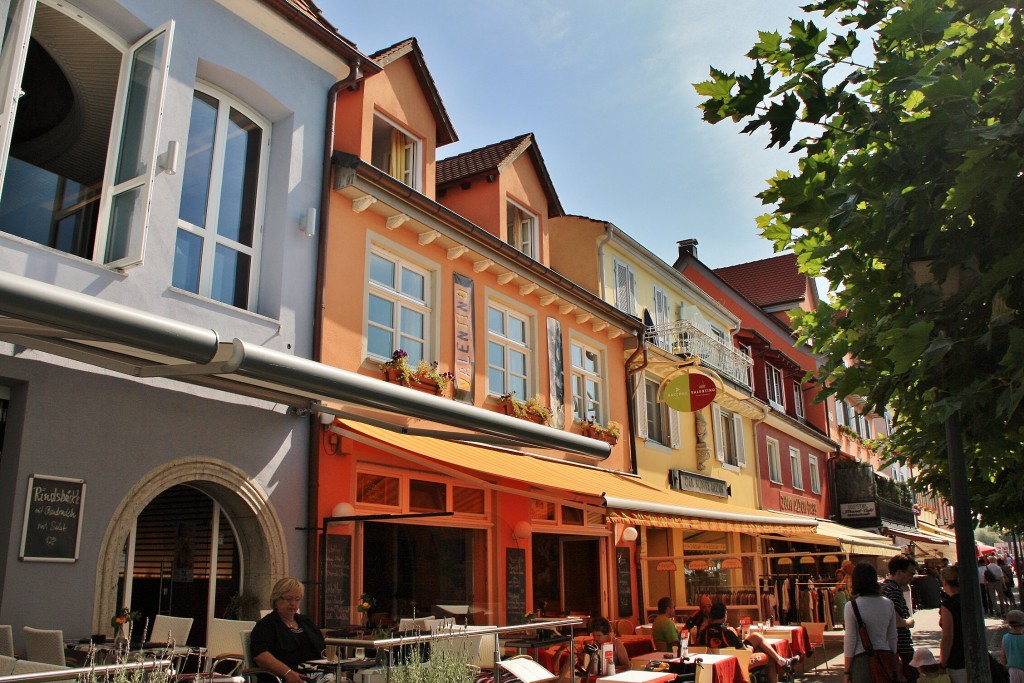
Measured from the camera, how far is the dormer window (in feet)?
39.5

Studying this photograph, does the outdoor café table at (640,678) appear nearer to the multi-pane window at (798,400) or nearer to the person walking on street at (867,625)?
the person walking on street at (867,625)

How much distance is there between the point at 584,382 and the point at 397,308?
5367mm

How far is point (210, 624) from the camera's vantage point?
7641 mm

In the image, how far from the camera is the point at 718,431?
68.8ft

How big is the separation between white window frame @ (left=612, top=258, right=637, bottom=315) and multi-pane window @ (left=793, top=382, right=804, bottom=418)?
14.6m

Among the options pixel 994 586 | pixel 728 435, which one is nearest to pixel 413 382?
pixel 728 435

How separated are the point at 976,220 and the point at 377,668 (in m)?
5.57

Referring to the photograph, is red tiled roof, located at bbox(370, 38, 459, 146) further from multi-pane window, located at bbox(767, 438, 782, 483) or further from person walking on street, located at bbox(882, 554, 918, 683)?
multi-pane window, located at bbox(767, 438, 782, 483)

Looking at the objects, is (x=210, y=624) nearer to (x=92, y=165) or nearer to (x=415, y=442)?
(x=415, y=442)

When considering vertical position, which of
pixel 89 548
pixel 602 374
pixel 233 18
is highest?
pixel 233 18

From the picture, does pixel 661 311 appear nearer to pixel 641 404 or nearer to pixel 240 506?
pixel 641 404

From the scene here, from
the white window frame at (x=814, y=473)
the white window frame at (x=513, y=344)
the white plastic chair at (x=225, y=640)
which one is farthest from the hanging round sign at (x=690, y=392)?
the white window frame at (x=814, y=473)

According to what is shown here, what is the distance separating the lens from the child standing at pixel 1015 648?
296 inches

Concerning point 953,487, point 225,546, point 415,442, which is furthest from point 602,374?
point 953,487
